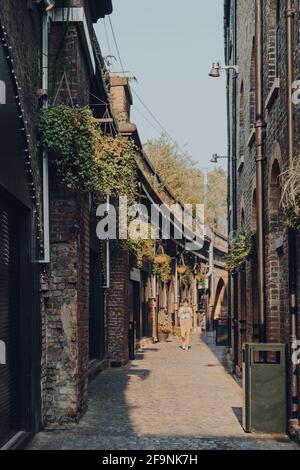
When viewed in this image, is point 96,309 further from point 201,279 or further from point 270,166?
point 201,279

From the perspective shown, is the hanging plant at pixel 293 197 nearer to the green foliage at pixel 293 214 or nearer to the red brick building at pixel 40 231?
the green foliage at pixel 293 214

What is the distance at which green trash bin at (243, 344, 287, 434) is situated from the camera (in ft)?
29.4

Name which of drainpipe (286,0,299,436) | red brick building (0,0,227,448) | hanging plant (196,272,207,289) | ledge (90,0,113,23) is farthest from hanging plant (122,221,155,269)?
hanging plant (196,272,207,289)

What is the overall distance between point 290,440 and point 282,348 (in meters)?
1.09

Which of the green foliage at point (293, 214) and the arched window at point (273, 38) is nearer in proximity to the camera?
the green foliage at point (293, 214)

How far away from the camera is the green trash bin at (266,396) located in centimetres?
895

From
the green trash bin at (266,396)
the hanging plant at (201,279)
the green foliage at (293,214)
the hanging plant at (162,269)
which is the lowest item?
the green trash bin at (266,396)

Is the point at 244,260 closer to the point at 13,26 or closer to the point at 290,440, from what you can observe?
the point at 290,440

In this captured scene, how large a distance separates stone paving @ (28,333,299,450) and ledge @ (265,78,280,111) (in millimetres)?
4468

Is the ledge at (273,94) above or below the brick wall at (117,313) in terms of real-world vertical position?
above

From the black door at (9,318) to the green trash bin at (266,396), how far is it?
286cm

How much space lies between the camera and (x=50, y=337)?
9492 millimetres

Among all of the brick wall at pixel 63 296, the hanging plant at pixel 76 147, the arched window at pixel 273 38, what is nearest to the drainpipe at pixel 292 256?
the arched window at pixel 273 38
